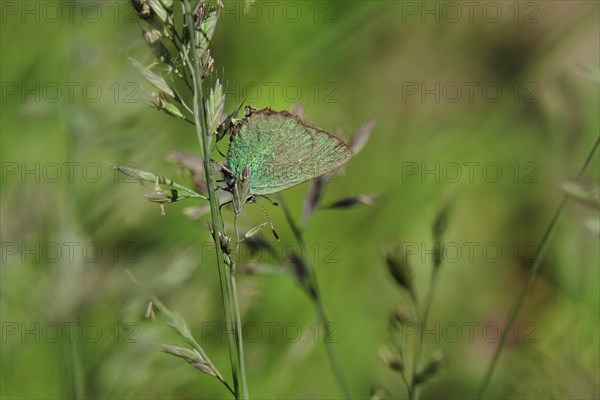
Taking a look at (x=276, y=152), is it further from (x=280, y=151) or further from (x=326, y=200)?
(x=326, y=200)

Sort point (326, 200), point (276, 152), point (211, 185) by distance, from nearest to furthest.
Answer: point (211, 185), point (276, 152), point (326, 200)

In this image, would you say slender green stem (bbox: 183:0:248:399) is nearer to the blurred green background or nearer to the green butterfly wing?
the green butterfly wing

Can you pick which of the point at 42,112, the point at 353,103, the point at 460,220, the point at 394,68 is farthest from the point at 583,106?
the point at 42,112

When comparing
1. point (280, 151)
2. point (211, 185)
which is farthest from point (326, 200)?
point (211, 185)

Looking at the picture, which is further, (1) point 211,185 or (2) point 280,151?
(2) point 280,151

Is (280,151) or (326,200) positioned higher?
(280,151)

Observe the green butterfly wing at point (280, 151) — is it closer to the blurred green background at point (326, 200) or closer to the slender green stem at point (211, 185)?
the slender green stem at point (211, 185)

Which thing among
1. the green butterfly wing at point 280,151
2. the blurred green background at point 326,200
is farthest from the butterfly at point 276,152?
the blurred green background at point 326,200
